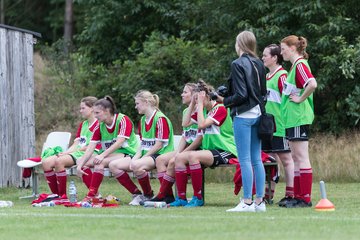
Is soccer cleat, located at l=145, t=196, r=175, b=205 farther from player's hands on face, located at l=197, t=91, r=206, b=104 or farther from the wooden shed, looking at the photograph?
the wooden shed

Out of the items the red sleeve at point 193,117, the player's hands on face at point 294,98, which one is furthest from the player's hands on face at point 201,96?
the player's hands on face at point 294,98

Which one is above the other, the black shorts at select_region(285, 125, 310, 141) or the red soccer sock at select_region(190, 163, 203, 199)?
the black shorts at select_region(285, 125, 310, 141)

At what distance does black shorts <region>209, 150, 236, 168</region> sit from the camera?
13531 mm

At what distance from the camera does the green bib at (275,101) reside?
44.2 feet

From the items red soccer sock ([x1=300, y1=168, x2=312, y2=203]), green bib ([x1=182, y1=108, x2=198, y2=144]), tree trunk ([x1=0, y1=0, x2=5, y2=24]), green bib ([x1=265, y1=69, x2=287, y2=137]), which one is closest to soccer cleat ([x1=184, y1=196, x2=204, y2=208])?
green bib ([x1=182, y1=108, x2=198, y2=144])

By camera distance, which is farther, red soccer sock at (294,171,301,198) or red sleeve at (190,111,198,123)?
red sleeve at (190,111,198,123)

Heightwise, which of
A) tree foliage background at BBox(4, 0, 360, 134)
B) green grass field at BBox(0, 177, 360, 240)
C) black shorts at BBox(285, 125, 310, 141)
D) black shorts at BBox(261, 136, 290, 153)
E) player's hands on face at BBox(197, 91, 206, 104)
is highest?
tree foliage background at BBox(4, 0, 360, 134)

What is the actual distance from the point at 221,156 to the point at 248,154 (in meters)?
1.65

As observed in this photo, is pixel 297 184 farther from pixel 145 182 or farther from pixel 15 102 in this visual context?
pixel 15 102

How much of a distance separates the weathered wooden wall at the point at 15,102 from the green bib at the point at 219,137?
5.45 meters

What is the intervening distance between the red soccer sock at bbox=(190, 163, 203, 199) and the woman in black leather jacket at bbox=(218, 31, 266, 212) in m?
1.50

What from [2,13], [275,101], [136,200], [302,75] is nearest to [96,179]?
[136,200]

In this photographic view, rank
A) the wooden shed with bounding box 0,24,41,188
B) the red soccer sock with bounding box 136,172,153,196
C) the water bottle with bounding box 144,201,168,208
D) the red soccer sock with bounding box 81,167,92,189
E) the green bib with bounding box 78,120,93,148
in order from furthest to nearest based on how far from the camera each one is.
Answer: the wooden shed with bounding box 0,24,41,188 → the green bib with bounding box 78,120,93,148 → the red soccer sock with bounding box 81,167,92,189 → the red soccer sock with bounding box 136,172,153,196 → the water bottle with bounding box 144,201,168,208

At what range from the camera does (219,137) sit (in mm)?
13703
